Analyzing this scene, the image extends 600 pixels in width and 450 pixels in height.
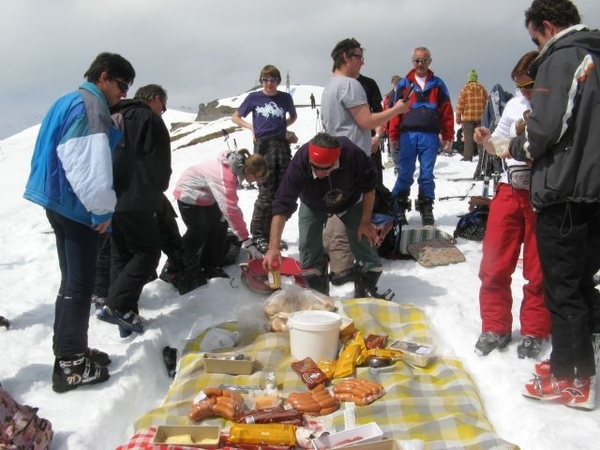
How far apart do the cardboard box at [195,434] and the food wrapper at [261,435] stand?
3.1 inches

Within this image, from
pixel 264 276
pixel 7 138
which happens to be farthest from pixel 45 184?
pixel 7 138

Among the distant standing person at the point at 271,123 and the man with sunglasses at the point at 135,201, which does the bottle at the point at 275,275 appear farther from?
the distant standing person at the point at 271,123

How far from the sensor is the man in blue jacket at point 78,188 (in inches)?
111

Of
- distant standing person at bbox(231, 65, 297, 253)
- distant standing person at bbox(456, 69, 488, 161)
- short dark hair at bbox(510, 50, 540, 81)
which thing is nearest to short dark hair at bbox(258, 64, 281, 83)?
distant standing person at bbox(231, 65, 297, 253)

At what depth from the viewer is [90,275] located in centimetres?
307

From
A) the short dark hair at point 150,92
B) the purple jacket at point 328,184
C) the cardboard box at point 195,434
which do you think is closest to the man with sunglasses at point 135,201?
the short dark hair at point 150,92

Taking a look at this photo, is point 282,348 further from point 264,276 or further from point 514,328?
point 514,328

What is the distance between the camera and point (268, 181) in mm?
5367

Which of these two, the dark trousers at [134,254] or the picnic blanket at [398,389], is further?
the dark trousers at [134,254]

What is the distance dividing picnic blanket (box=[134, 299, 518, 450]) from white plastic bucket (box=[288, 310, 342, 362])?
13 cm

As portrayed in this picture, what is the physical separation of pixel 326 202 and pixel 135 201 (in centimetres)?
141

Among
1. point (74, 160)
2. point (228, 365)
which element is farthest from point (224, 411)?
point (74, 160)

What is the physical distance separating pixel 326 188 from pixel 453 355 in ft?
4.91

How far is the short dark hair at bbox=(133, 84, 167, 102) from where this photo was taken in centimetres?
434
